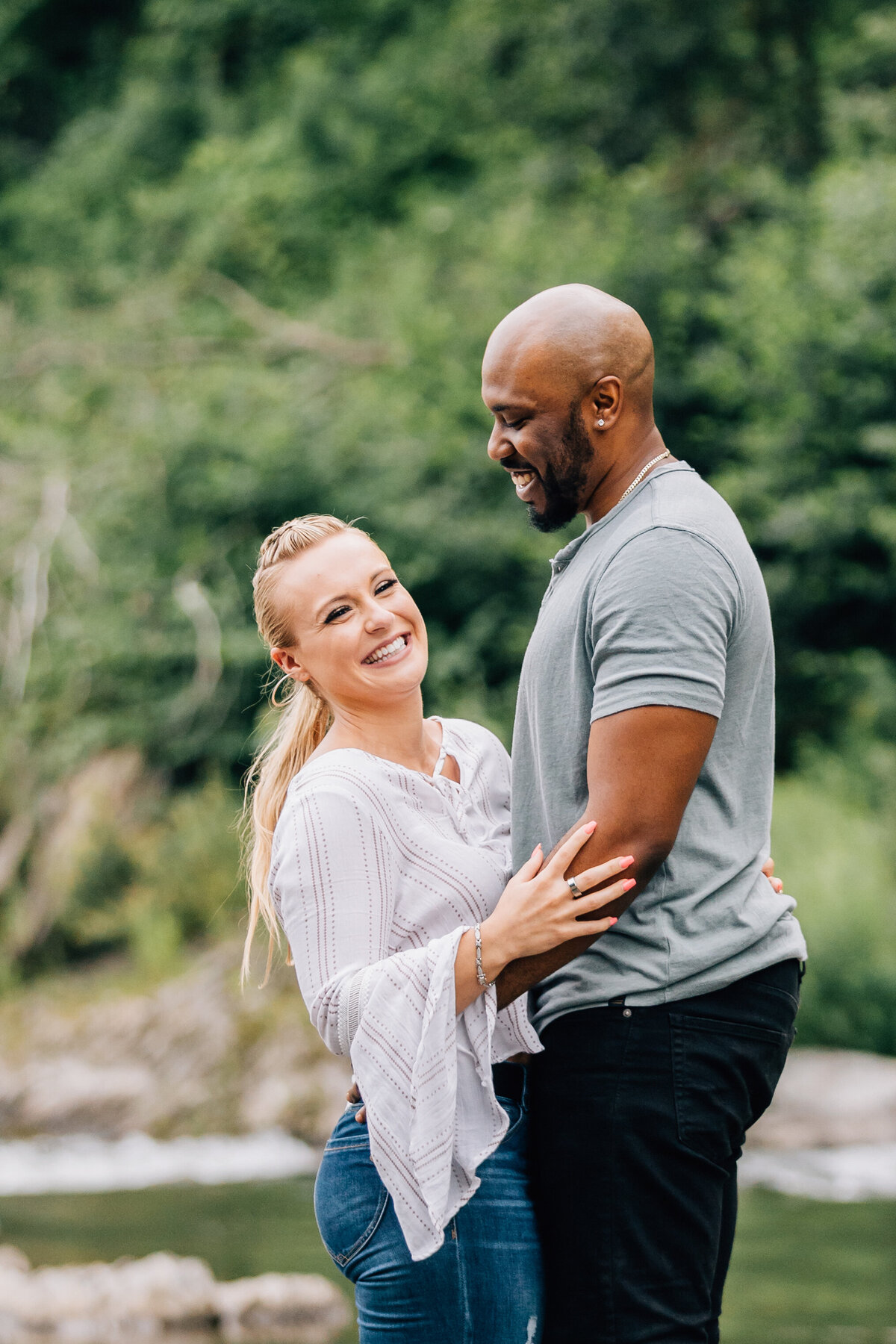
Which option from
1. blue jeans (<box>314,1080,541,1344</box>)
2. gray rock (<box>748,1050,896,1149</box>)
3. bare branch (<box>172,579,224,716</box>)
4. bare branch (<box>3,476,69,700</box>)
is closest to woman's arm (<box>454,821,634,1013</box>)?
blue jeans (<box>314,1080,541,1344</box>)

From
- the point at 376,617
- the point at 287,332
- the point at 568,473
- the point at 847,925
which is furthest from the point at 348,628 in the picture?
the point at 287,332

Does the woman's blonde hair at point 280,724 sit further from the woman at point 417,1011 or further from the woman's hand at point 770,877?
the woman's hand at point 770,877

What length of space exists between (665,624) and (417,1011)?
56 centimetres

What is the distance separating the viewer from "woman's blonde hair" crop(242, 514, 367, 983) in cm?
219

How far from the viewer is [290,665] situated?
2.24m

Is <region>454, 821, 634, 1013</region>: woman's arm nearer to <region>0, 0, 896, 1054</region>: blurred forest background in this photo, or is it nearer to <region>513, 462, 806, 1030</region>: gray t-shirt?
<region>513, 462, 806, 1030</region>: gray t-shirt

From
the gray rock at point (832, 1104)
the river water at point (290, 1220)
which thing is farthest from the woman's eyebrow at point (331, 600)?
the gray rock at point (832, 1104)

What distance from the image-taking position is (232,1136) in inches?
365

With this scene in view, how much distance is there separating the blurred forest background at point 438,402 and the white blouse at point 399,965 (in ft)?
23.3

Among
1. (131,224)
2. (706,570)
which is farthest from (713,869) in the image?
(131,224)

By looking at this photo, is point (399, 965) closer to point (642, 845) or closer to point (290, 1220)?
point (642, 845)

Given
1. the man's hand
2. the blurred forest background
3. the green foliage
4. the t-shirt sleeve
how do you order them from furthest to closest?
the blurred forest background < the green foliage < the man's hand < the t-shirt sleeve

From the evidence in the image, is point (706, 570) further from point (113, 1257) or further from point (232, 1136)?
point (232, 1136)

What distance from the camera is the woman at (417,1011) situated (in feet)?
5.93
